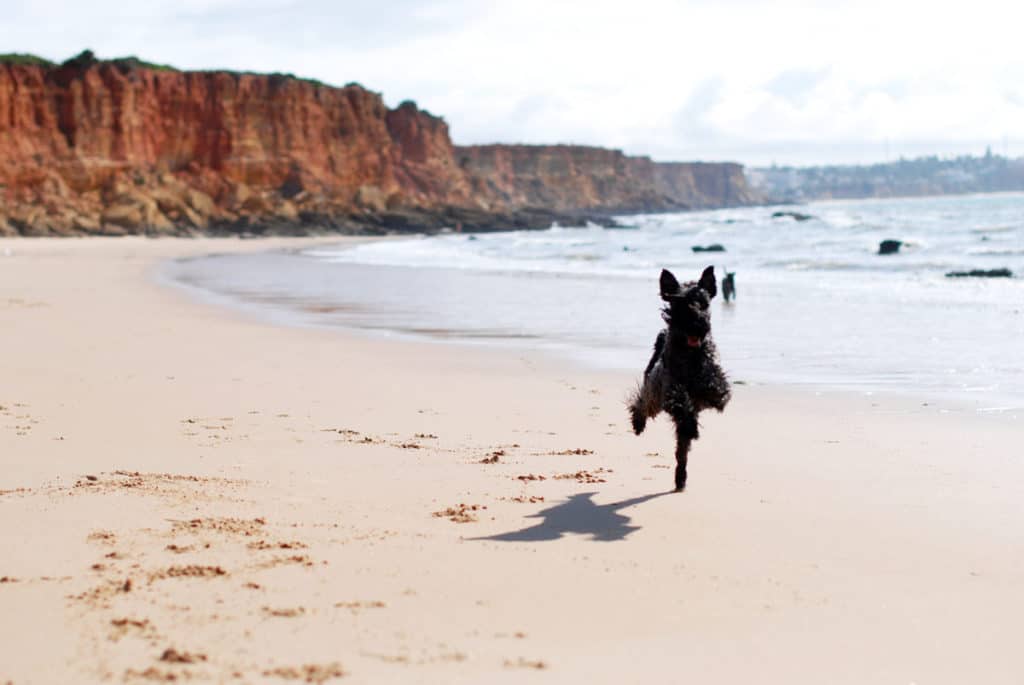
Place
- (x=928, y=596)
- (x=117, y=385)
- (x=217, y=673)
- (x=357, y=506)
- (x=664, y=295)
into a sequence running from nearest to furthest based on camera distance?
(x=217, y=673)
(x=928, y=596)
(x=357, y=506)
(x=664, y=295)
(x=117, y=385)

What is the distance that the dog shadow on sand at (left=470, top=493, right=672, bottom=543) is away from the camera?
491 cm

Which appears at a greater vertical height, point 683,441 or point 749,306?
point 683,441

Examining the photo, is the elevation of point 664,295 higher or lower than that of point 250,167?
lower

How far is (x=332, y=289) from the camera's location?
954 inches

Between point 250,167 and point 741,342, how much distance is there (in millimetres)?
77845

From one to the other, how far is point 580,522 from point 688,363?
126cm

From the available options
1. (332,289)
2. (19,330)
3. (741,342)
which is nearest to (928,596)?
(741,342)

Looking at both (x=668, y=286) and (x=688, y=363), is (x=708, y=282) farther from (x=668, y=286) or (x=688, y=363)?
(x=688, y=363)

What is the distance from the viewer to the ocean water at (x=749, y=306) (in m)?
11.1

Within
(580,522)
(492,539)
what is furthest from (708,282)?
(492,539)

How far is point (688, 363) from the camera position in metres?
5.95

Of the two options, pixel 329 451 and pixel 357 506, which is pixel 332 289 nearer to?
pixel 329 451

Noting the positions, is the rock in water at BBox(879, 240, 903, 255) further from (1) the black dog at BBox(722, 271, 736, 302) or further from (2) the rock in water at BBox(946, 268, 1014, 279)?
(1) the black dog at BBox(722, 271, 736, 302)

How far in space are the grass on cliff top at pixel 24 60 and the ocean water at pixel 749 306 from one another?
163 ft
